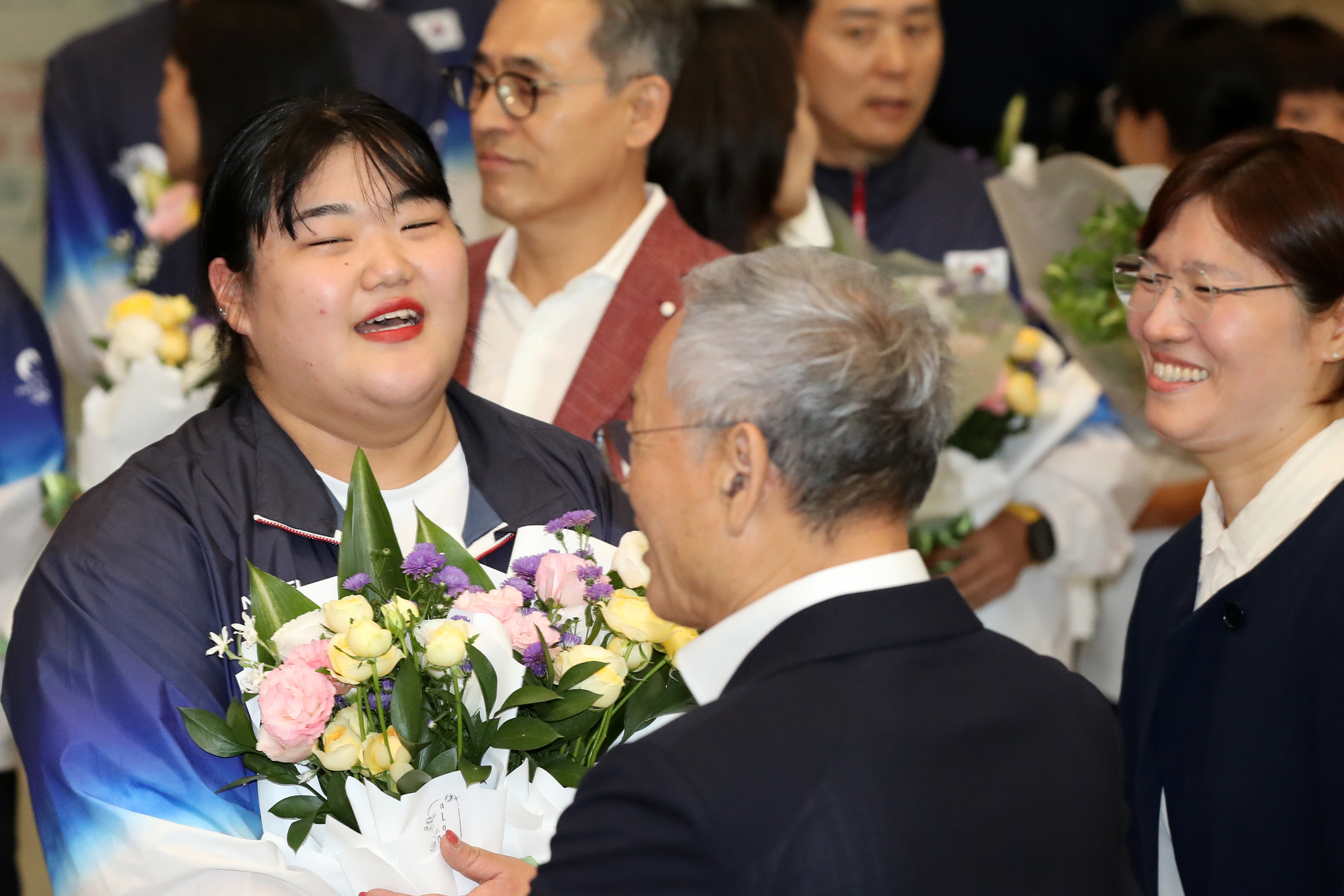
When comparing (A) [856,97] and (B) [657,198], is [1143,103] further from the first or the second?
(B) [657,198]

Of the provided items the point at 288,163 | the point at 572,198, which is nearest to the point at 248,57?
the point at 572,198

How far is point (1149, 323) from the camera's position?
83.5 inches

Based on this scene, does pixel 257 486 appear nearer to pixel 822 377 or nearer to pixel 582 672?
pixel 582 672

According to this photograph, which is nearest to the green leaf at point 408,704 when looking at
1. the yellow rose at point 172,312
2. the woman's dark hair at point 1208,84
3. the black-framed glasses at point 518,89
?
the black-framed glasses at point 518,89

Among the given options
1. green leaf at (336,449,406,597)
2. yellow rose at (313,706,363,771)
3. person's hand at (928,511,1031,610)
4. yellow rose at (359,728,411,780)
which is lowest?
person's hand at (928,511,1031,610)

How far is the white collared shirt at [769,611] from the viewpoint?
1446 mm

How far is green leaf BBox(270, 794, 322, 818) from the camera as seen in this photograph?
1.68 meters

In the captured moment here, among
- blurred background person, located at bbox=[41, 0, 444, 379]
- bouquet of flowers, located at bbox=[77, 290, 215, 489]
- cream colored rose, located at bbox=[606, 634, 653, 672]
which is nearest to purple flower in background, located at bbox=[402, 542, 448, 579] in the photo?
cream colored rose, located at bbox=[606, 634, 653, 672]

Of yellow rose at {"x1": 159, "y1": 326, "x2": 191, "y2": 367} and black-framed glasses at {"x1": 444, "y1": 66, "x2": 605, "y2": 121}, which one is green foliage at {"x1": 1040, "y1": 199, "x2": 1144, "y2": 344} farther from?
yellow rose at {"x1": 159, "y1": 326, "x2": 191, "y2": 367}

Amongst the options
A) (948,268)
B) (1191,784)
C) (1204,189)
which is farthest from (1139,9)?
(1191,784)

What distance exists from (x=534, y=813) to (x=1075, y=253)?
6.63 ft

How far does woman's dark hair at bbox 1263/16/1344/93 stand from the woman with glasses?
6.35 feet

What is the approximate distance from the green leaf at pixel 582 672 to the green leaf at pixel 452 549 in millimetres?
181

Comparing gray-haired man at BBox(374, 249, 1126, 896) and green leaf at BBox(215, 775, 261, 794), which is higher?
gray-haired man at BBox(374, 249, 1126, 896)
